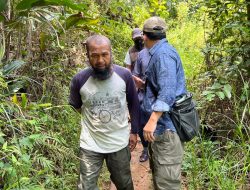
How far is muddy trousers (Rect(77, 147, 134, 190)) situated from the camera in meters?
3.12

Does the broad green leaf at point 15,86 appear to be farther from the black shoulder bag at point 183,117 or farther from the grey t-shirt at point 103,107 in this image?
the black shoulder bag at point 183,117

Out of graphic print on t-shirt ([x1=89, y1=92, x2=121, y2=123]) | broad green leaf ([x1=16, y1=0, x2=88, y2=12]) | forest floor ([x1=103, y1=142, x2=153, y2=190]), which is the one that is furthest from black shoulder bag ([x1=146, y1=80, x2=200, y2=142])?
forest floor ([x1=103, y1=142, x2=153, y2=190])

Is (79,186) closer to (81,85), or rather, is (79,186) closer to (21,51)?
(81,85)

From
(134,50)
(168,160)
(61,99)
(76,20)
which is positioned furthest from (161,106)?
(134,50)

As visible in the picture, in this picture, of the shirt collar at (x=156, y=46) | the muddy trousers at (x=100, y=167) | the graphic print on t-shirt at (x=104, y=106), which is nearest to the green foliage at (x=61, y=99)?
the muddy trousers at (x=100, y=167)

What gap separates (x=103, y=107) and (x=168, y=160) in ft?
2.27

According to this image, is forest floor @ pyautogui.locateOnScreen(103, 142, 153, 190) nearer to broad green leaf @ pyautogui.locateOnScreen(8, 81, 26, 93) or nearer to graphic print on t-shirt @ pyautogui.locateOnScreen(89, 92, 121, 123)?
graphic print on t-shirt @ pyautogui.locateOnScreen(89, 92, 121, 123)

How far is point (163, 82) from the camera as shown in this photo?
2.85 meters

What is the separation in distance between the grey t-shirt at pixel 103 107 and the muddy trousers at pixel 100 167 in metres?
0.07

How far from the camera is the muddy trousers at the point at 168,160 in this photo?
3.05 meters

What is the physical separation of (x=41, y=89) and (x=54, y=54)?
1.73 feet

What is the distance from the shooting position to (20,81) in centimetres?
344

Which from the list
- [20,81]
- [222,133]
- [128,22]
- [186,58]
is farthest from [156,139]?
[128,22]

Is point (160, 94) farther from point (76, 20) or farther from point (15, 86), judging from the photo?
point (76, 20)
